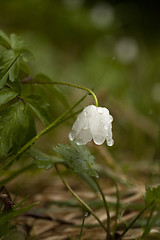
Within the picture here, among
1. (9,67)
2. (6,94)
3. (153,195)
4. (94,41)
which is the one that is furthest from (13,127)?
(94,41)

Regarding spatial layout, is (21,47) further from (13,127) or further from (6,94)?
(13,127)

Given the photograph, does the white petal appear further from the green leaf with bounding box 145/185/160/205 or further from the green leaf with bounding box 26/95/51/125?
the green leaf with bounding box 145/185/160/205

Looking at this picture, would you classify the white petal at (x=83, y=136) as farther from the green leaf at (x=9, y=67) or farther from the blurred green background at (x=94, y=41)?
the blurred green background at (x=94, y=41)

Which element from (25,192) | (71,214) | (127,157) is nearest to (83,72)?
(127,157)

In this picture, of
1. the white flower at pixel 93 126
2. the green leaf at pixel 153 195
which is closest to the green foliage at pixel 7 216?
the white flower at pixel 93 126

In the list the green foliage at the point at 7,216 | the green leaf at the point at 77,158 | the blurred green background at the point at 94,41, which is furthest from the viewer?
the blurred green background at the point at 94,41

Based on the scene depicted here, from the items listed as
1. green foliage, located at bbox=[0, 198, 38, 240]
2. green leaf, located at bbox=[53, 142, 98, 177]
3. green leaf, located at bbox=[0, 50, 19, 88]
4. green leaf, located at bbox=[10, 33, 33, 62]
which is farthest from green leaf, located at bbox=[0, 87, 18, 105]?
green foliage, located at bbox=[0, 198, 38, 240]
